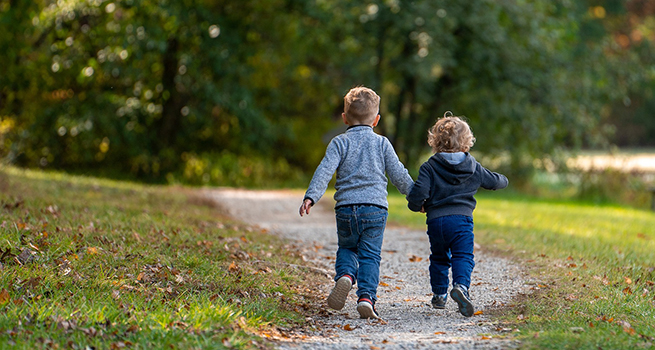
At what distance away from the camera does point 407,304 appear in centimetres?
528

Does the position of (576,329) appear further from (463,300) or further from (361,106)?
(361,106)

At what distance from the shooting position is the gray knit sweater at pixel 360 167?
187 inches

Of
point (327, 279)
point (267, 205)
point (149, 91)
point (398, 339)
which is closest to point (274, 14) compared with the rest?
point (149, 91)

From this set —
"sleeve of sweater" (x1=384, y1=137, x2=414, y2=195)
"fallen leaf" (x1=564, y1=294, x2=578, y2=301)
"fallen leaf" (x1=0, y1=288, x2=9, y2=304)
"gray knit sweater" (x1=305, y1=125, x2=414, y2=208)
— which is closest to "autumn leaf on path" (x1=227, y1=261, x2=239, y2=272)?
"gray knit sweater" (x1=305, y1=125, x2=414, y2=208)

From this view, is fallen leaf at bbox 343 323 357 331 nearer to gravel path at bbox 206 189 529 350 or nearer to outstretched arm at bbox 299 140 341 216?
gravel path at bbox 206 189 529 350

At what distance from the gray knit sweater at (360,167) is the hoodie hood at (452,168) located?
0.78ft

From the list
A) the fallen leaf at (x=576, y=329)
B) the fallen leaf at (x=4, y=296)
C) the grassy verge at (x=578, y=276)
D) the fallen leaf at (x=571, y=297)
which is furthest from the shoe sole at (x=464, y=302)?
the fallen leaf at (x=4, y=296)

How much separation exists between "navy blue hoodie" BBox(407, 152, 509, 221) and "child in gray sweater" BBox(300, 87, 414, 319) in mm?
114

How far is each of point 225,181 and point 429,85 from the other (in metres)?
5.64

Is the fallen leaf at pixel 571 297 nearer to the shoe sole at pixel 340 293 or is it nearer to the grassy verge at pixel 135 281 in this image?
the shoe sole at pixel 340 293

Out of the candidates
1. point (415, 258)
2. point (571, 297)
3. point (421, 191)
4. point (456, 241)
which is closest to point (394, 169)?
point (421, 191)

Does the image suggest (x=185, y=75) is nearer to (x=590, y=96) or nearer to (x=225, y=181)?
(x=225, y=181)

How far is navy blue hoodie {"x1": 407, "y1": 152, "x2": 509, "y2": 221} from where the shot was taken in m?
4.85

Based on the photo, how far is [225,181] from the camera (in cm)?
1688
